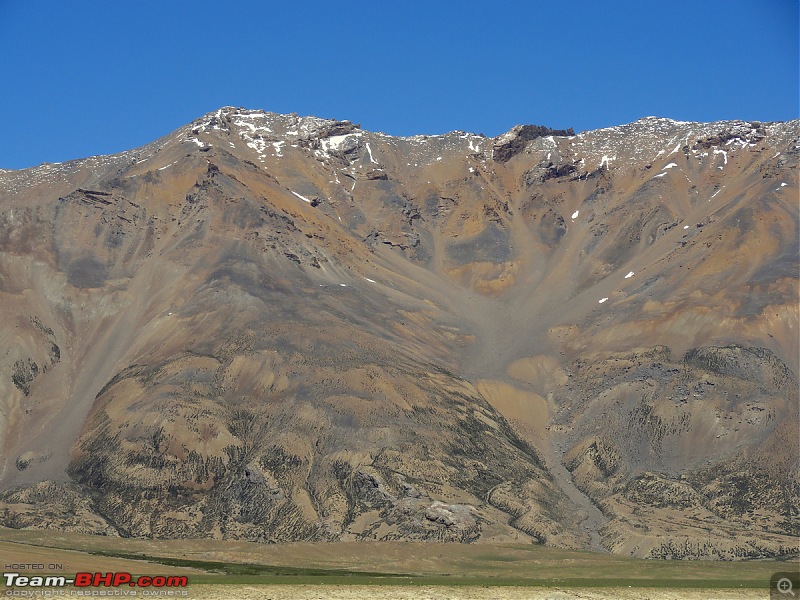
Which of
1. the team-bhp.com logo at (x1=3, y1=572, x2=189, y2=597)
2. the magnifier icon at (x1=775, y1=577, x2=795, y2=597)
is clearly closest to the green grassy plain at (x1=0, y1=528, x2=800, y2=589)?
the magnifier icon at (x1=775, y1=577, x2=795, y2=597)

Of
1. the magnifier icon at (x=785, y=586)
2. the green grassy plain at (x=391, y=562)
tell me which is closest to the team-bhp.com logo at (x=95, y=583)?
the green grassy plain at (x=391, y=562)

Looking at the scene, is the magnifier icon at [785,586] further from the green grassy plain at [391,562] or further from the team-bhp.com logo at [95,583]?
the team-bhp.com logo at [95,583]

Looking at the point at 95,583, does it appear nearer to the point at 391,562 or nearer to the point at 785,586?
the point at 785,586

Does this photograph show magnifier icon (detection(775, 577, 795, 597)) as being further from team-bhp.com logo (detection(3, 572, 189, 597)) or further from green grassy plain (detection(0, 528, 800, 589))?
team-bhp.com logo (detection(3, 572, 189, 597))

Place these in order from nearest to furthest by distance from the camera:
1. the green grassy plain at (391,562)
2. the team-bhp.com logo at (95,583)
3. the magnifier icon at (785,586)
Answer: the team-bhp.com logo at (95,583) → the magnifier icon at (785,586) → the green grassy plain at (391,562)

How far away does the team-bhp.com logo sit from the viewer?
220ft

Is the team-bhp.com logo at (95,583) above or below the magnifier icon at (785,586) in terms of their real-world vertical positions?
above

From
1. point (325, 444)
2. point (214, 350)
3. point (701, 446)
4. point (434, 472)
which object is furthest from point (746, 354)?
point (214, 350)

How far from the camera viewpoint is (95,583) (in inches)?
2847

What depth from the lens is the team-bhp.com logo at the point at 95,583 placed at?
67.1 metres

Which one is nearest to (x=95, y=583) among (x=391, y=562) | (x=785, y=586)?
(x=785, y=586)

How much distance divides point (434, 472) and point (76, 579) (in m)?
98.4

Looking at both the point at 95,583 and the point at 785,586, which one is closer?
the point at 95,583

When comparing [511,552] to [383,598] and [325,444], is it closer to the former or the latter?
[325,444]
